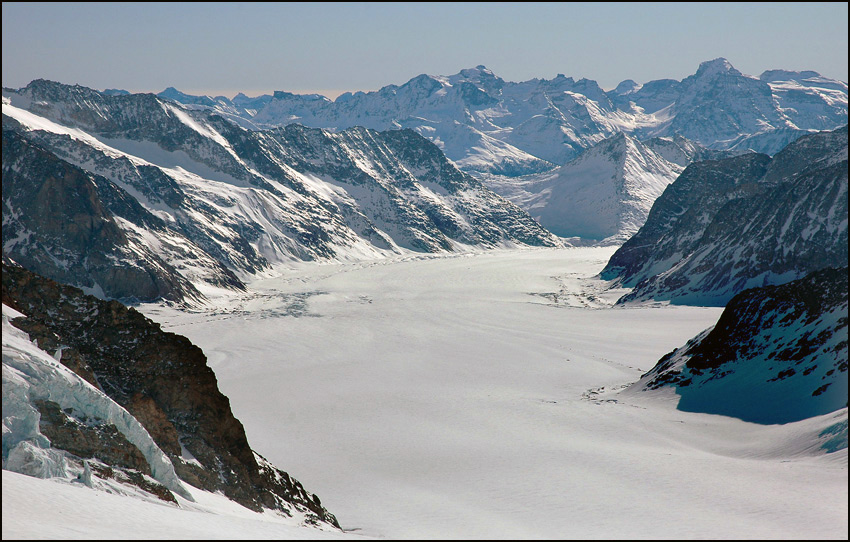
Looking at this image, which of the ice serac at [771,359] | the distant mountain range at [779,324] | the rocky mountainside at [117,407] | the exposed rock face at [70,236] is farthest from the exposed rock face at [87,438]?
the exposed rock face at [70,236]

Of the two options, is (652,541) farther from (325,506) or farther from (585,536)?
(325,506)

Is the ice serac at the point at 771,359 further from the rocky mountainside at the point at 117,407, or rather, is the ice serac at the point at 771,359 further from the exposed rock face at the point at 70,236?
the exposed rock face at the point at 70,236

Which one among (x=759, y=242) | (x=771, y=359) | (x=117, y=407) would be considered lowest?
(x=771, y=359)

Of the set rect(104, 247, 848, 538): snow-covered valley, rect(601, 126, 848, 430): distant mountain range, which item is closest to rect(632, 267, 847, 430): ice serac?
rect(601, 126, 848, 430): distant mountain range

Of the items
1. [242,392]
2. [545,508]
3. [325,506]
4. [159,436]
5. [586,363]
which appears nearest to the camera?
[159,436]

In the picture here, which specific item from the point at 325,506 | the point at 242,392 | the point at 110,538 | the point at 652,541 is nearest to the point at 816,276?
the point at 652,541

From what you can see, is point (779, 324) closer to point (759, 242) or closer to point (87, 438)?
point (87, 438)

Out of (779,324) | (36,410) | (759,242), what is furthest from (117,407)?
(759,242)

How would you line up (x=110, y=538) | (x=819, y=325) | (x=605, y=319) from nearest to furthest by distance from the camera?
1. (x=110, y=538)
2. (x=819, y=325)
3. (x=605, y=319)
